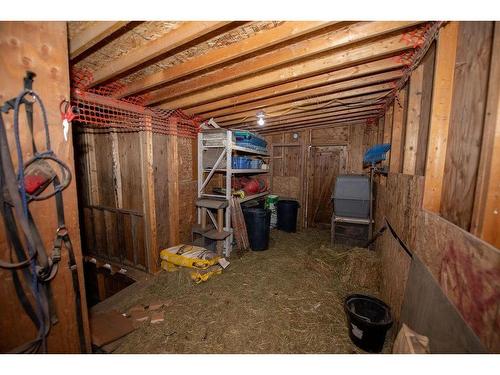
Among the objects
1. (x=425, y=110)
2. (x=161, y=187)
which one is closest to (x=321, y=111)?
(x=425, y=110)

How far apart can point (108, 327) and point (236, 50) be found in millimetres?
3625

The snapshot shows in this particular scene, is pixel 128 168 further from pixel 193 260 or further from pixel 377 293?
pixel 377 293

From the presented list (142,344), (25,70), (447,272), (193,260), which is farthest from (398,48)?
(142,344)

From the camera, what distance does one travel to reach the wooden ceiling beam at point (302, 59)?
2.02 m

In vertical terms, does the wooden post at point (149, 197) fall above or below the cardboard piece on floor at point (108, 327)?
above

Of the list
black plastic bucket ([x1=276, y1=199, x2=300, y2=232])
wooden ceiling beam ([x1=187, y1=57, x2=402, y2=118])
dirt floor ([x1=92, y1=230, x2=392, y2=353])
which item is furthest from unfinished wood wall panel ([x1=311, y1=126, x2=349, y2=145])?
wooden ceiling beam ([x1=187, y1=57, x2=402, y2=118])

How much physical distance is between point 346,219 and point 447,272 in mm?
3437

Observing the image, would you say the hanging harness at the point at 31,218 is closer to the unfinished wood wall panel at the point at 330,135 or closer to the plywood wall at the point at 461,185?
the plywood wall at the point at 461,185

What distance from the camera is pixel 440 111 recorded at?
189 cm

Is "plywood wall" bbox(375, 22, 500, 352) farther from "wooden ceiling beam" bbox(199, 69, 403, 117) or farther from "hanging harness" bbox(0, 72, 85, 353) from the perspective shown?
"hanging harness" bbox(0, 72, 85, 353)

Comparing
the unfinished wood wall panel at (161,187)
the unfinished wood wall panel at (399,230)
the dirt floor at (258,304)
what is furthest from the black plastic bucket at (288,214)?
the unfinished wood wall panel at (161,187)

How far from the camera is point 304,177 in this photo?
686 centimetres

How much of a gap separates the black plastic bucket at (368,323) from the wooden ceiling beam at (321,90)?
9.85 feet
